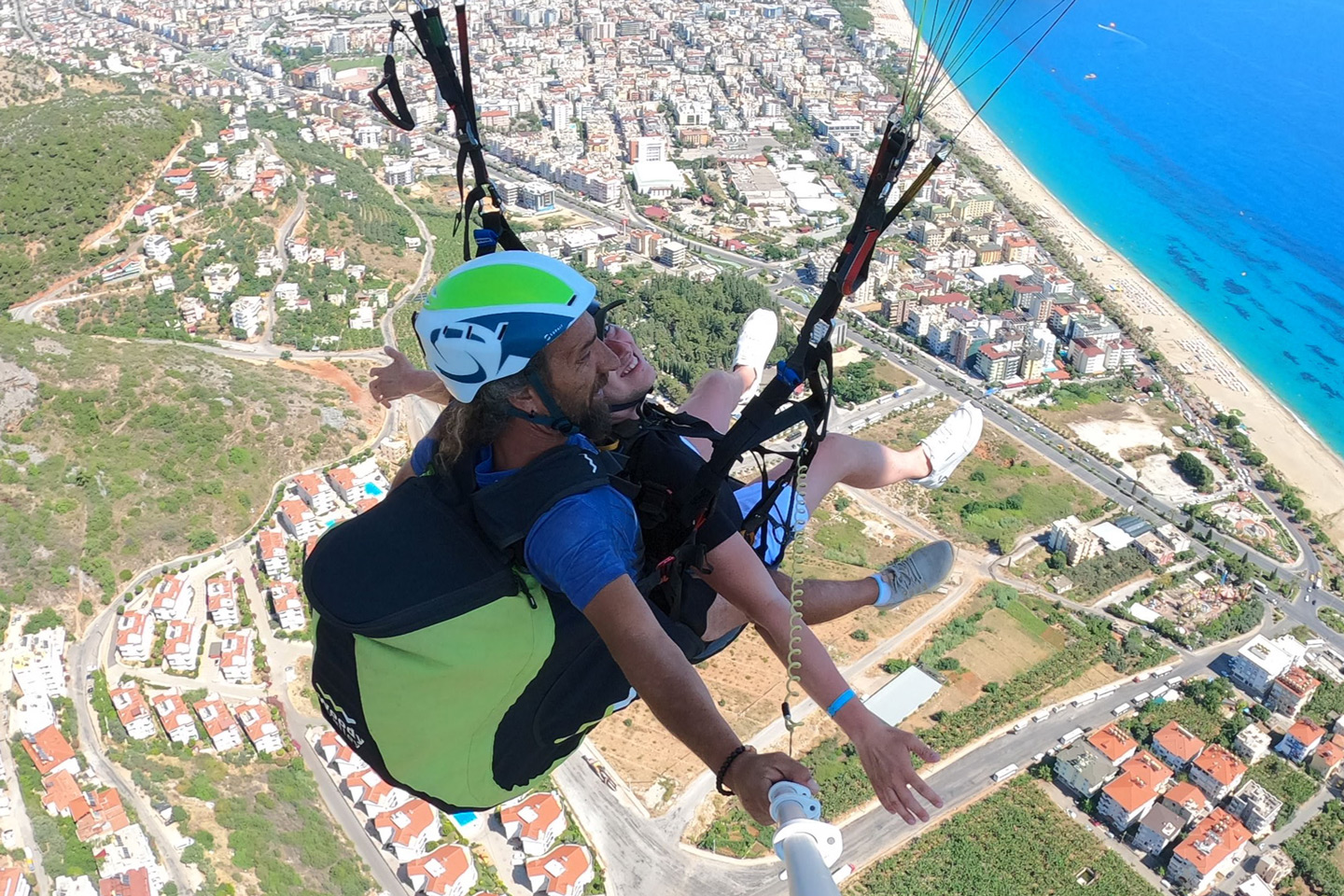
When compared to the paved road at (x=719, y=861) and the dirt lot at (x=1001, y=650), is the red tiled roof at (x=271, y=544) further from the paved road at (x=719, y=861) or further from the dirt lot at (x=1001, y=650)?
the dirt lot at (x=1001, y=650)

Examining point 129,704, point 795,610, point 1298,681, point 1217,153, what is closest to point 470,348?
point 795,610

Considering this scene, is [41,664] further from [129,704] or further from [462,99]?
[462,99]

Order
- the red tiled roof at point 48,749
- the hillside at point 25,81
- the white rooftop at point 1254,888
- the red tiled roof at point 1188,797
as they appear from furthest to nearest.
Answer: the hillside at point 25,81 → the red tiled roof at point 1188,797 → the red tiled roof at point 48,749 → the white rooftop at point 1254,888

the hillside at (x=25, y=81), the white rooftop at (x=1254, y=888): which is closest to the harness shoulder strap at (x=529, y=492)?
the white rooftop at (x=1254, y=888)

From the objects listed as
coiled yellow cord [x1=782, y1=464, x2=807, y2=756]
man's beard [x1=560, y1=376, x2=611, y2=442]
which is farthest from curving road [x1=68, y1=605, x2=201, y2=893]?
man's beard [x1=560, y1=376, x2=611, y2=442]

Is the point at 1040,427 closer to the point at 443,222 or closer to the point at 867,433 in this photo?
the point at 867,433
